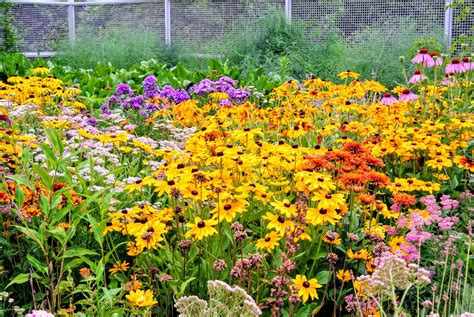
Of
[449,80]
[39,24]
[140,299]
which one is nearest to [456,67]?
[449,80]

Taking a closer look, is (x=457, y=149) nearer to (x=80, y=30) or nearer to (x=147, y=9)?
(x=147, y=9)

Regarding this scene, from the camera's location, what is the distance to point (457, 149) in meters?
4.00

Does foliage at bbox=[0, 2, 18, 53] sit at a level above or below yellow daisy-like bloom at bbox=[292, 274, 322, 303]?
above

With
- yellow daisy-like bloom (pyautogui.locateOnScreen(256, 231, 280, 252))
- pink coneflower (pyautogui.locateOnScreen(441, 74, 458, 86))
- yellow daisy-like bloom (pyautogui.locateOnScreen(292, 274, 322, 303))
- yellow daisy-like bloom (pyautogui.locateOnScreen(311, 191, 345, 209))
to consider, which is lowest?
yellow daisy-like bloom (pyautogui.locateOnScreen(292, 274, 322, 303))

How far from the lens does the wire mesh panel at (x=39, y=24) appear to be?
570 inches

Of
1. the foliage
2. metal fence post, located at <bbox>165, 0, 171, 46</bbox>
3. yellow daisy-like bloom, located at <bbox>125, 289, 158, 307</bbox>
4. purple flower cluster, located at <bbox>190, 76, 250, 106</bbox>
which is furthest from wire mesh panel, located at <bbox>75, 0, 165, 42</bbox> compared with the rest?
yellow daisy-like bloom, located at <bbox>125, 289, 158, 307</bbox>

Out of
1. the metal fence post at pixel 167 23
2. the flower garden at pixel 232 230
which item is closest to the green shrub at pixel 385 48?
the metal fence post at pixel 167 23

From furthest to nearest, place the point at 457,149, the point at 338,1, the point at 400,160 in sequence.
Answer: the point at 338,1 → the point at 457,149 → the point at 400,160

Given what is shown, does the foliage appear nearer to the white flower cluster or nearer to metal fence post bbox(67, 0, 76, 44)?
metal fence post bbox(67, 0, 76, 44)

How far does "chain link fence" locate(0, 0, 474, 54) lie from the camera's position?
11.3 metres

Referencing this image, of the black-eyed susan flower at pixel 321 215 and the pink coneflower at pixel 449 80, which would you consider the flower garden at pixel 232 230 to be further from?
the pink coneflower at pixel 449 80

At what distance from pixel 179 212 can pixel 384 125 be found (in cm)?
176

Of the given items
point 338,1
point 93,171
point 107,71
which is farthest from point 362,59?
point 93,171

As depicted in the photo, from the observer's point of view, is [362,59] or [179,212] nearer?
[179,212]
